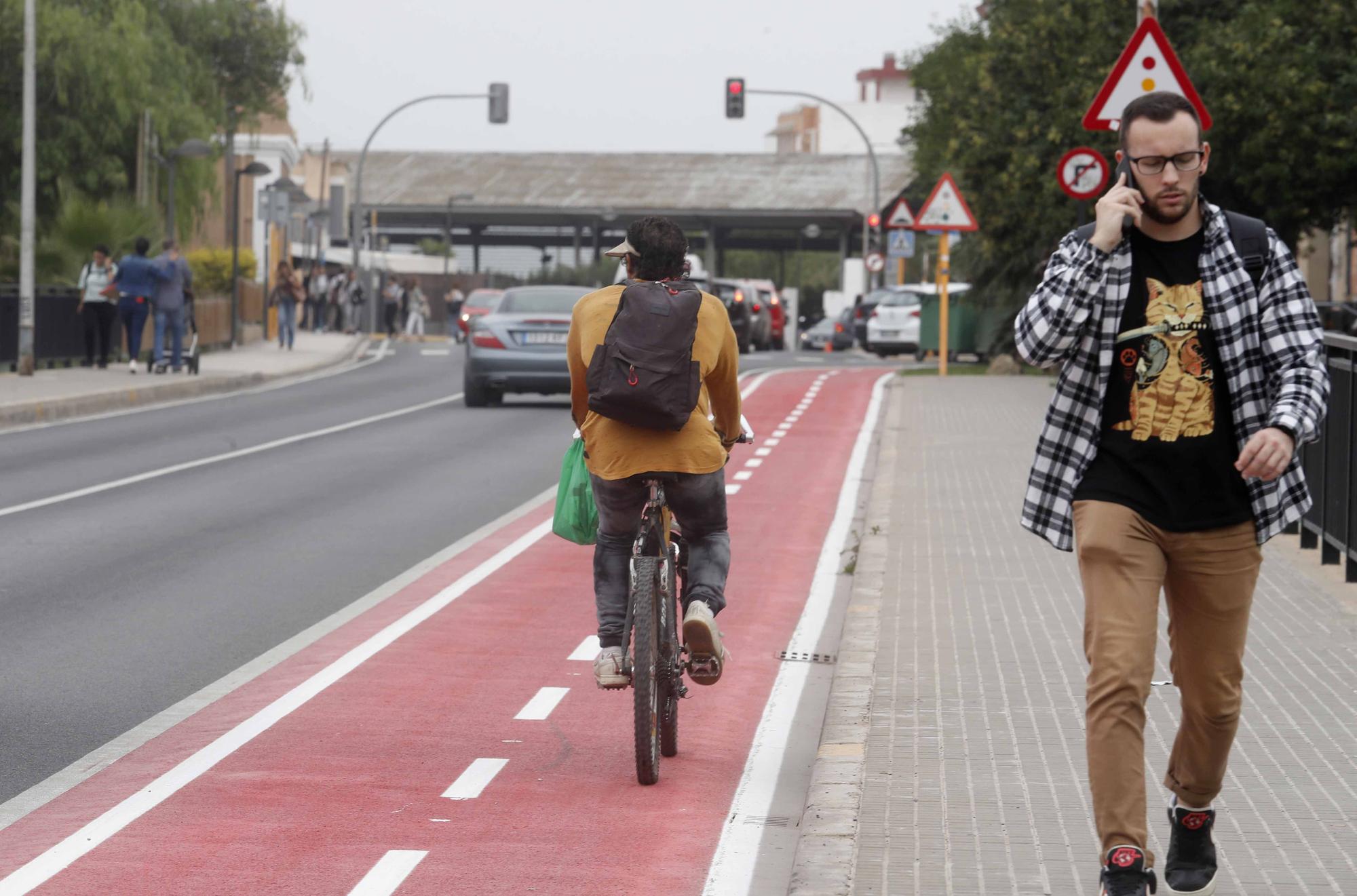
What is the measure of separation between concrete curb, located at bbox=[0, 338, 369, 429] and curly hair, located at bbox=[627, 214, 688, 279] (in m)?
16.0

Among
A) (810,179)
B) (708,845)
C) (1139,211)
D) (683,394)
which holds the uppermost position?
(810,179)

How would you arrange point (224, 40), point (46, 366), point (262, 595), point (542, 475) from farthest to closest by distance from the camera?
point (224, 40)
point (46, 366)
point (542, 475)
point (262, 595)

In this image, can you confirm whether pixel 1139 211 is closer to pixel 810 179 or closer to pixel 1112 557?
pixel 1112 557

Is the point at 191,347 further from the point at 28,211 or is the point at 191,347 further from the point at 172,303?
the point at 28,211

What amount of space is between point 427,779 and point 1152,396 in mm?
2784

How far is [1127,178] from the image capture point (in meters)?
4.67

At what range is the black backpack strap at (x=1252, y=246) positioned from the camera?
15.4ft

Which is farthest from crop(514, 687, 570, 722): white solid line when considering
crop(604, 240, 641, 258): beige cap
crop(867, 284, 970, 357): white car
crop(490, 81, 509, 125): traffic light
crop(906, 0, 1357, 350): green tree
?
crop(490, 81, 509, 125): traffic light

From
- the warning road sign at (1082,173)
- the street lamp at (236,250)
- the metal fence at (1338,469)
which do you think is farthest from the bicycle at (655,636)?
the street lamp at (236,250)

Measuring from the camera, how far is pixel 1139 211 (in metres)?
4.57

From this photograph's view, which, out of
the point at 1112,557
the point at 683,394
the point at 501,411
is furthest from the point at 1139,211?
the point at 501,411

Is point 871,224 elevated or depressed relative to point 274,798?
elevated

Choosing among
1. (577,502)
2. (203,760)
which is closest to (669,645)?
(577,502)

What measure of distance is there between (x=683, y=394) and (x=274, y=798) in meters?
1.65
